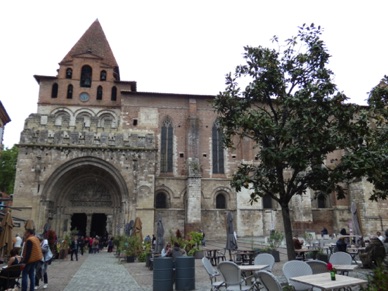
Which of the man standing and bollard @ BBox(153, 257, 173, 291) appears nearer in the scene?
the man standing

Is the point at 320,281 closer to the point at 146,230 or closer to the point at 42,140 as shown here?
the point at 146,230

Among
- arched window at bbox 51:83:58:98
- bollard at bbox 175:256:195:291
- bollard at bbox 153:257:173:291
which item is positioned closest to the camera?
bollard at bbox 153:257:173:291

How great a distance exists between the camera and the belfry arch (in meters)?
24.0

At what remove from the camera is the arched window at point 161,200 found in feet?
93.7

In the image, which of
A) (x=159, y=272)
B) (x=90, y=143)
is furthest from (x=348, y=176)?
(x=90, y=143)

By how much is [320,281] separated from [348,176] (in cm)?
444

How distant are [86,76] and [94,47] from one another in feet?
13.0

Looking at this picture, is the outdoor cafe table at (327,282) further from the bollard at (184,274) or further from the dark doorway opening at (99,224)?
the dark doorway opening at (99,224)


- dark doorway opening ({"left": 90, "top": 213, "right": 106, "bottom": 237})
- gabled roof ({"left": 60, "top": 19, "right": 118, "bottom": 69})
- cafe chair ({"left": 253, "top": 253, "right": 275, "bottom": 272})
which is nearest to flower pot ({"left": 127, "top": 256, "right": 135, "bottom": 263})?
cafe chair ({"left": 253, "top": 253, "right": 275, "bottom": 272})

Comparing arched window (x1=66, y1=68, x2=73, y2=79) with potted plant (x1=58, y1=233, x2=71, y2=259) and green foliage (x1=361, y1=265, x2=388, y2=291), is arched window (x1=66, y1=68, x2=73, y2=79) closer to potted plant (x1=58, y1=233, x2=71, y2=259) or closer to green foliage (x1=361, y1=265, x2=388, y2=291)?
potted plant (x1=58, y1=233, x2=71, y2=259)

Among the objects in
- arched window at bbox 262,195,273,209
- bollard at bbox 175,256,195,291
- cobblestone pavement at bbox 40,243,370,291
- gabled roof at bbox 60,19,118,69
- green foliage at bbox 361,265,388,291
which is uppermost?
gabled roof at bbox 60,19,118,69

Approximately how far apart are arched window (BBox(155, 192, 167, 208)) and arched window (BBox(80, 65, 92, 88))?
39.5ft

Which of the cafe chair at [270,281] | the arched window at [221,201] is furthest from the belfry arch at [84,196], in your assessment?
the cafe chair at [270,281]

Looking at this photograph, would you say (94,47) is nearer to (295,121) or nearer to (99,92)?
(99,92)
